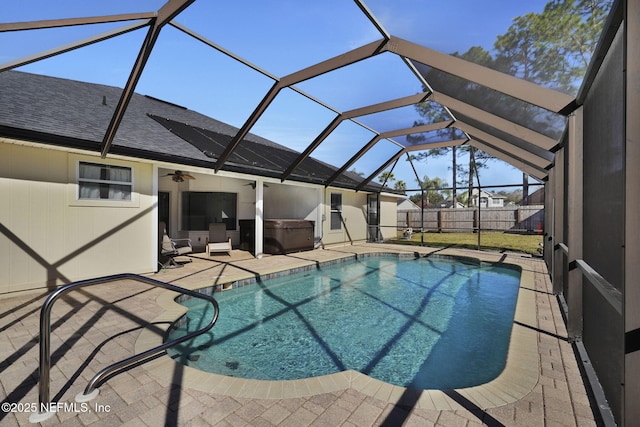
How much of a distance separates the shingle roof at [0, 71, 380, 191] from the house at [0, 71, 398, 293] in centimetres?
3

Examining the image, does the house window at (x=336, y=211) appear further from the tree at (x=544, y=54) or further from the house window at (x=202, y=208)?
the tree at (x=544, y=54)

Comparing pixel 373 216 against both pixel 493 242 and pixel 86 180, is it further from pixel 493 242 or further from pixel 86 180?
pixel 86 180

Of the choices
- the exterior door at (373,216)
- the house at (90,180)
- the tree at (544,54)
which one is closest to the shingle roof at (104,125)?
the house at (90,180)

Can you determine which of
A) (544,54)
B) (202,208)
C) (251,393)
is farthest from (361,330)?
(202,208)

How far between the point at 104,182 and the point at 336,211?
363 inches

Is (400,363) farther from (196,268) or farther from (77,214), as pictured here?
(77,214)

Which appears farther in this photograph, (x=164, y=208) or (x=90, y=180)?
(x=164, y=208)

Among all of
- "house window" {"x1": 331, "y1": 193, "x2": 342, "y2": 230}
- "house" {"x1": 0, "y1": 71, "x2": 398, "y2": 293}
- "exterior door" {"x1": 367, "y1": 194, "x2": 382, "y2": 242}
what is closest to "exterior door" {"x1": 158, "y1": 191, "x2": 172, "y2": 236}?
"house" {"x1": 0, "y1": 71, "x2": 398, "y2": 293}

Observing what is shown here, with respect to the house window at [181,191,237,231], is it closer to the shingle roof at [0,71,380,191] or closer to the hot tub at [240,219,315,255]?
the hot tub at [240,219,315,255]

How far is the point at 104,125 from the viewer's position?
6.89 meters

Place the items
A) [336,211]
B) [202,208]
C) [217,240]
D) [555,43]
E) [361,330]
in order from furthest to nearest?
[336,211] < [202,208] < [217,240] < [361,330] < [555,43]

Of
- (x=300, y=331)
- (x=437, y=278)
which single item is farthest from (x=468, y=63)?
(x=437, y=278)

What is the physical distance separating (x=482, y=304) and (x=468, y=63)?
191 inches

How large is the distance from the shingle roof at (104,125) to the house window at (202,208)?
2290mm
